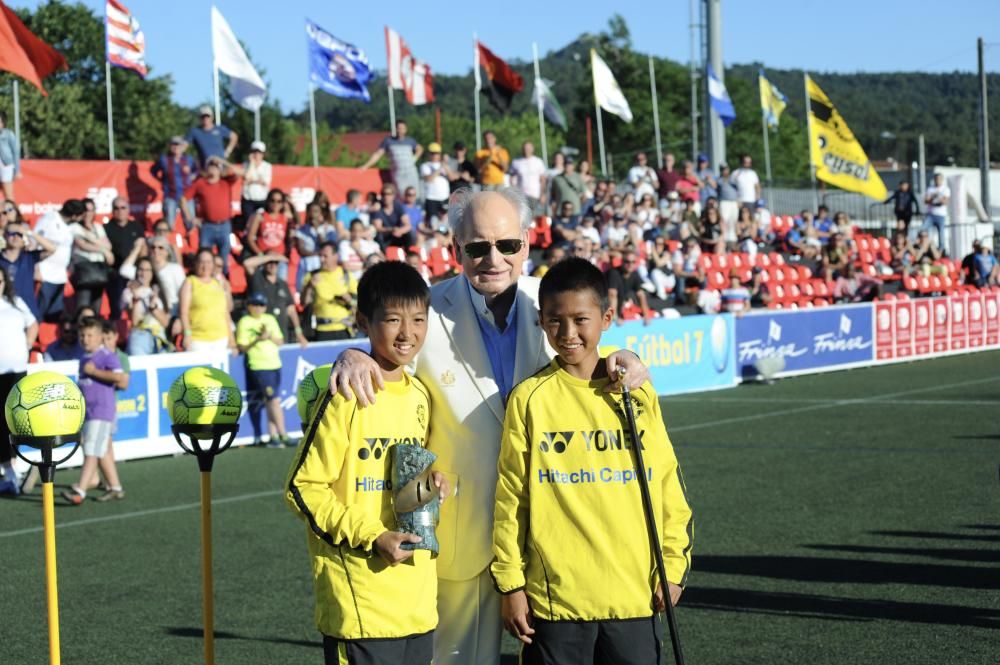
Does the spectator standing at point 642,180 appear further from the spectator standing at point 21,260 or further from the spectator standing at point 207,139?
the spectator standing at point 21,260

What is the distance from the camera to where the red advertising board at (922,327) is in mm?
27344

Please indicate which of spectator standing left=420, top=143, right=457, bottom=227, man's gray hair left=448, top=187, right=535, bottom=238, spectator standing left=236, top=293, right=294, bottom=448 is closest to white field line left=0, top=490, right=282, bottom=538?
spectator standing left=236, top=293, right=294, bottom=448

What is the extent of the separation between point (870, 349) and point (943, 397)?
6.90 metres

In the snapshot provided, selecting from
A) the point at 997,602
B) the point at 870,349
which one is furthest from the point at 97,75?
the point at 997,602

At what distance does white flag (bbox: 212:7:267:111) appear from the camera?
22.7 m

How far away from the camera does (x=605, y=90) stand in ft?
109

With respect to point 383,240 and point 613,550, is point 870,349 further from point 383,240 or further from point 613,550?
point 613,550

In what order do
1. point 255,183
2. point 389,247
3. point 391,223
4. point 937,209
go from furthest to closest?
point 937,209 → point 391,223 → point 389,247 → point 255,183

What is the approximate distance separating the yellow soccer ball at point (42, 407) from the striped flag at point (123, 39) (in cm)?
1745

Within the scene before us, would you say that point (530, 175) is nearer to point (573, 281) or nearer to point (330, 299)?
point (330, 299)

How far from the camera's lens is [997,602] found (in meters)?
7.59

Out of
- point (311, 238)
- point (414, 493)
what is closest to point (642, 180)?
point (311, 238)

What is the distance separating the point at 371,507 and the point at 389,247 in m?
17.0

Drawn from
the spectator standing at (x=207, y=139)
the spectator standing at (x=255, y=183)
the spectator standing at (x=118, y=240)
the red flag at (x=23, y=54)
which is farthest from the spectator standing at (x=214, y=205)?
the red flag at (x=23, y=54)
